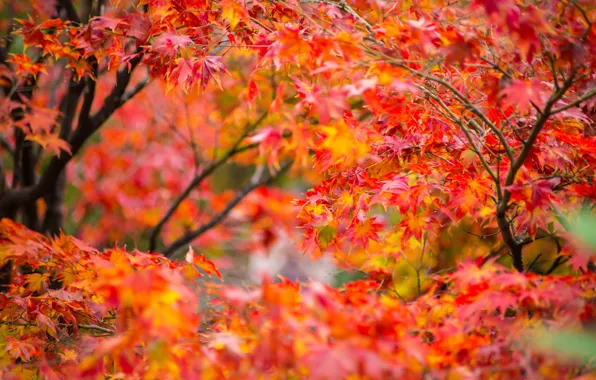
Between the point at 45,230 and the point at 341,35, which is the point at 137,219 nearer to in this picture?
the point at 45,230

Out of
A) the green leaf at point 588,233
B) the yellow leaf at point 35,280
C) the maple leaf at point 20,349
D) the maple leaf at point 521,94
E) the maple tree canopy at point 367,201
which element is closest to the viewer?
the maple tree canopy at point 367,201

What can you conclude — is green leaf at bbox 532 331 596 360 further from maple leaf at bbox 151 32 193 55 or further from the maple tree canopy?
maple leaf at bbox 151 32 193 55

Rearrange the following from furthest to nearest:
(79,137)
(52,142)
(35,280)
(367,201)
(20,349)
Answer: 1. (79,137)
2. (52,142)
3. (35,280)
4. (367,201)
5. (20,349)

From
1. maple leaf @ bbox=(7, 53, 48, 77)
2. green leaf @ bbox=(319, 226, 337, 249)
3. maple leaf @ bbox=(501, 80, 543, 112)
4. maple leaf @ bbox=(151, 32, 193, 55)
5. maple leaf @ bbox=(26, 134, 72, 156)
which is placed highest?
maple leaf @ bbox=(501, 80, 543, 112)

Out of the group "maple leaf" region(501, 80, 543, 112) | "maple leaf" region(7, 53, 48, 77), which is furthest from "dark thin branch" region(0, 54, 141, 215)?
"maple leaf" region(501, 80, 543, 112)

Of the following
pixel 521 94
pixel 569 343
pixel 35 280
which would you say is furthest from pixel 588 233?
pixel 35 280

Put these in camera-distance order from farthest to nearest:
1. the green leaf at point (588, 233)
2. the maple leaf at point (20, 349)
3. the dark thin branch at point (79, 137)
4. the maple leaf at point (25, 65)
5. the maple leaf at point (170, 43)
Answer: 1. the dark thin branch at point (79, 137)
2. the maple leaf at point (25, 65)
3. the maple leaf at point (170, 43)
4. the maple leaf at point (20, 349)
5. the green leaf at point (588, 233)

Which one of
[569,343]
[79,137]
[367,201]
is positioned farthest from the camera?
[79,137]

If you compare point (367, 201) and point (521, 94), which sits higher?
point (521, 94)

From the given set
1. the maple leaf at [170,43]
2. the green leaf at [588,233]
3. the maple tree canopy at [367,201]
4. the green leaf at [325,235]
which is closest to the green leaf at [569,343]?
the maple tree canopy at [367,201]

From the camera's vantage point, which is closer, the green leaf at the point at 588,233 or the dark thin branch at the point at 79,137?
the green leaf at the point at 588,233

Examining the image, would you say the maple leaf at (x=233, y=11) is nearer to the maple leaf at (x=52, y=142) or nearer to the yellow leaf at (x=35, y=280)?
the yellow leaf at (x=35, y=280)

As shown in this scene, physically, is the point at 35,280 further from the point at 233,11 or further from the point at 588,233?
the point at 588,233

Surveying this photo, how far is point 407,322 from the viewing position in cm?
195
